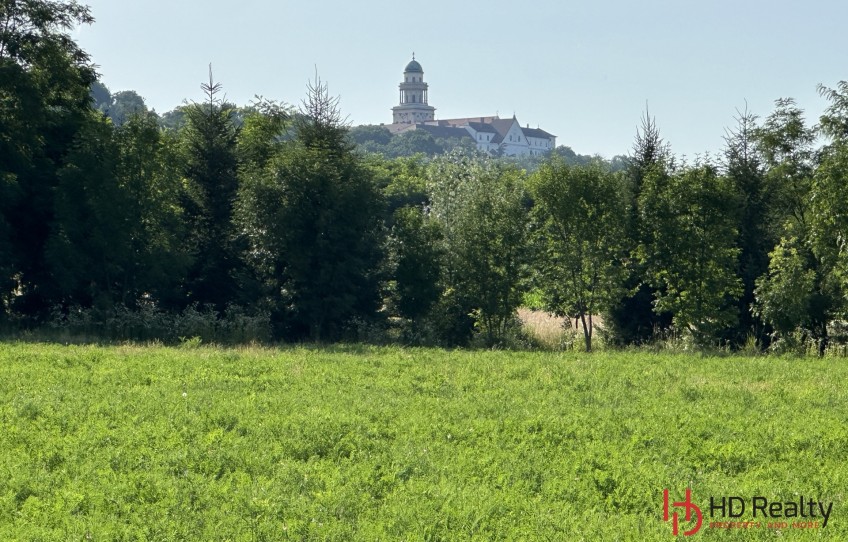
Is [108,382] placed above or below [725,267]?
below

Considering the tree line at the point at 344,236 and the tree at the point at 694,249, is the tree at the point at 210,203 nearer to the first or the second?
the tree line at the point at 344,236

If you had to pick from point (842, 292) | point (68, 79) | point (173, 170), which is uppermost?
point (68, 79)

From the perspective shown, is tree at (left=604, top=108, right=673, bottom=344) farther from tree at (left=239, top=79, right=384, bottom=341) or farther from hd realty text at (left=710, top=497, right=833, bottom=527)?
hd realty text at (left=710, top=497, right=833, bottom=527)

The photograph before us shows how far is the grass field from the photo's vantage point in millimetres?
9336

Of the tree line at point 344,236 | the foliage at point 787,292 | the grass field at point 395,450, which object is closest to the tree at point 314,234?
the tree line at point 344,236

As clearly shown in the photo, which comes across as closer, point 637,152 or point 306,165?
point 306,165

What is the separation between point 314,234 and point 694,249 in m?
12.6

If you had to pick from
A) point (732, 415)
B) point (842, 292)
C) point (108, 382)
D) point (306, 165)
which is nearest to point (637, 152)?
point (842, 292)

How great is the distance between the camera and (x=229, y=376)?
18.7 m

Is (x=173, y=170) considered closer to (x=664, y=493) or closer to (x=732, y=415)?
(x=732, y=415)

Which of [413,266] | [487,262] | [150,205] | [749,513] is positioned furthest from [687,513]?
[150,205]

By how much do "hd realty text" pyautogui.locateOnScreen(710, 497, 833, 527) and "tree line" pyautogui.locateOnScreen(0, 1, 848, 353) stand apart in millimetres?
18440

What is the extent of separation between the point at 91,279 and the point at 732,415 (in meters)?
21.8

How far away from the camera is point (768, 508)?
9.82 meters
